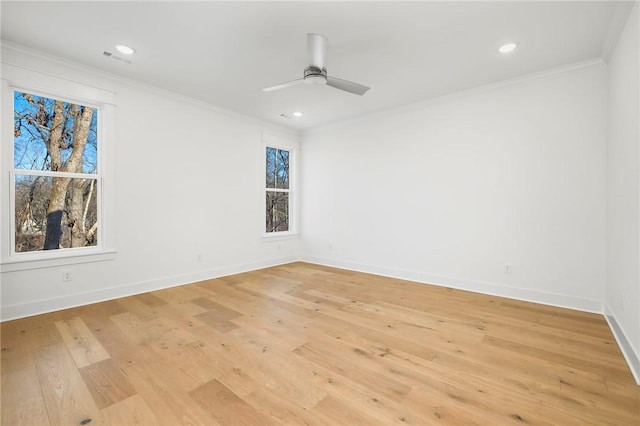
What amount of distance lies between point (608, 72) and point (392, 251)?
128 inches

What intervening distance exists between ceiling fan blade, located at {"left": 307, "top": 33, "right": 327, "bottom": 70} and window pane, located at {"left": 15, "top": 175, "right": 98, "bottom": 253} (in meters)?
2.98

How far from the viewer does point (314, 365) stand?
6.71 ft

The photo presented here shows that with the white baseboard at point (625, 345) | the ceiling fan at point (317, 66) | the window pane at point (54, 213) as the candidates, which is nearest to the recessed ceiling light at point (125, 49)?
the window pane at point (54, 213)

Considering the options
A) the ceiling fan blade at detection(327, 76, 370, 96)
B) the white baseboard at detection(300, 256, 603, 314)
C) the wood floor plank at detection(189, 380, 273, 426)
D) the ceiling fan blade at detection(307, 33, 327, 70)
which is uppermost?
the ceiling fan blade at detection(307, 33, 327, 70)

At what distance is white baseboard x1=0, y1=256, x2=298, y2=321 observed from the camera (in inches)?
114

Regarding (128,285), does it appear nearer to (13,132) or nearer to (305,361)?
(13,132)

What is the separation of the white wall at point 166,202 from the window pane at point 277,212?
0.38m

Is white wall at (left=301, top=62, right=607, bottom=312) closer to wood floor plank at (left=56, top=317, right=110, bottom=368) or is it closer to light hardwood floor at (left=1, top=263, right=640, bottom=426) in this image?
light hardwood floor at (left=1, top=263, right=640, bottom=426)

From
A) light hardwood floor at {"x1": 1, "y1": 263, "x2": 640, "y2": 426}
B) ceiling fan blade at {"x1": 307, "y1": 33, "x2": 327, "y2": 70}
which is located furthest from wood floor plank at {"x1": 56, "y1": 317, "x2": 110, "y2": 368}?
ceiling fan blade at {"x1": 307, "y1": 33, "x2": 327, "y2": 70}

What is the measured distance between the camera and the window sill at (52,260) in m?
2.85

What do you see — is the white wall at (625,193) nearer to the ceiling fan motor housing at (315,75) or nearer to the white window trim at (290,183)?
the ceiling fan motor housing at (315,75)

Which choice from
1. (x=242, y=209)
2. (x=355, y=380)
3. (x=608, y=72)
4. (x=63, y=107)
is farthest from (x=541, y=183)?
(x=63, y=107)

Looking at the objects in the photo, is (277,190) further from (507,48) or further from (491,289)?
(507,48)

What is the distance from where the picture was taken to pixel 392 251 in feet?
15.3
